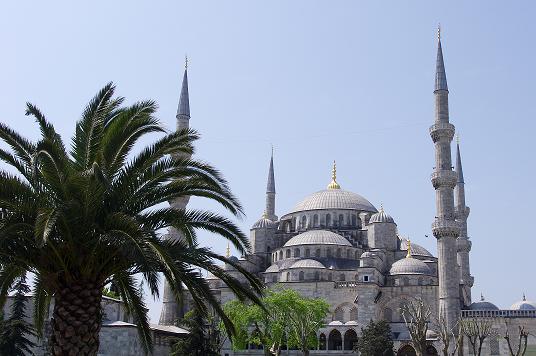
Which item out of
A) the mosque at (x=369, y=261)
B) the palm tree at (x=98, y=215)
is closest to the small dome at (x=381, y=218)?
the mosque at (x=369, y=261)

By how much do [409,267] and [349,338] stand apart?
19.6 ft

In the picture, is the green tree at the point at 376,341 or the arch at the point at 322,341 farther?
the arch at the point at 322,341

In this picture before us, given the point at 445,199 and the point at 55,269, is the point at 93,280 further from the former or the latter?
the point at 445,199

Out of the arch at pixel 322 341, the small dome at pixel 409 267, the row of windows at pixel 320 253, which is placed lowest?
the arch at pixel 322 341

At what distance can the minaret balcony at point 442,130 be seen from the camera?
39875 mm

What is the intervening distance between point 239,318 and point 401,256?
58.0ft

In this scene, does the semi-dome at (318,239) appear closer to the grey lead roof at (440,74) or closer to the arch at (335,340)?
the arch at (335,340)

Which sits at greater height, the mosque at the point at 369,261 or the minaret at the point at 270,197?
the minaret at the point at 270,197

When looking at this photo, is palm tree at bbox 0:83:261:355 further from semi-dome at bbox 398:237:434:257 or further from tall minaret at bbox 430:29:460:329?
semi-dome at bbox 398:237:434:257

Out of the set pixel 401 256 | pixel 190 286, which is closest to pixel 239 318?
pixel 401 256

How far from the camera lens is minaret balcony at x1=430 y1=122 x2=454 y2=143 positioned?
1570 inches

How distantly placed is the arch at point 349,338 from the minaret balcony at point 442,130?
1346 centimetres

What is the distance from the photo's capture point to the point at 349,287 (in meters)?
45.4

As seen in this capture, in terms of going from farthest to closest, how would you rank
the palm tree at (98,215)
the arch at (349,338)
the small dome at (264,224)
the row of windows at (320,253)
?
the small dome at (264,224), the row of windows at (320,253), the arch at (349,338), the palm tree at (98,215)
